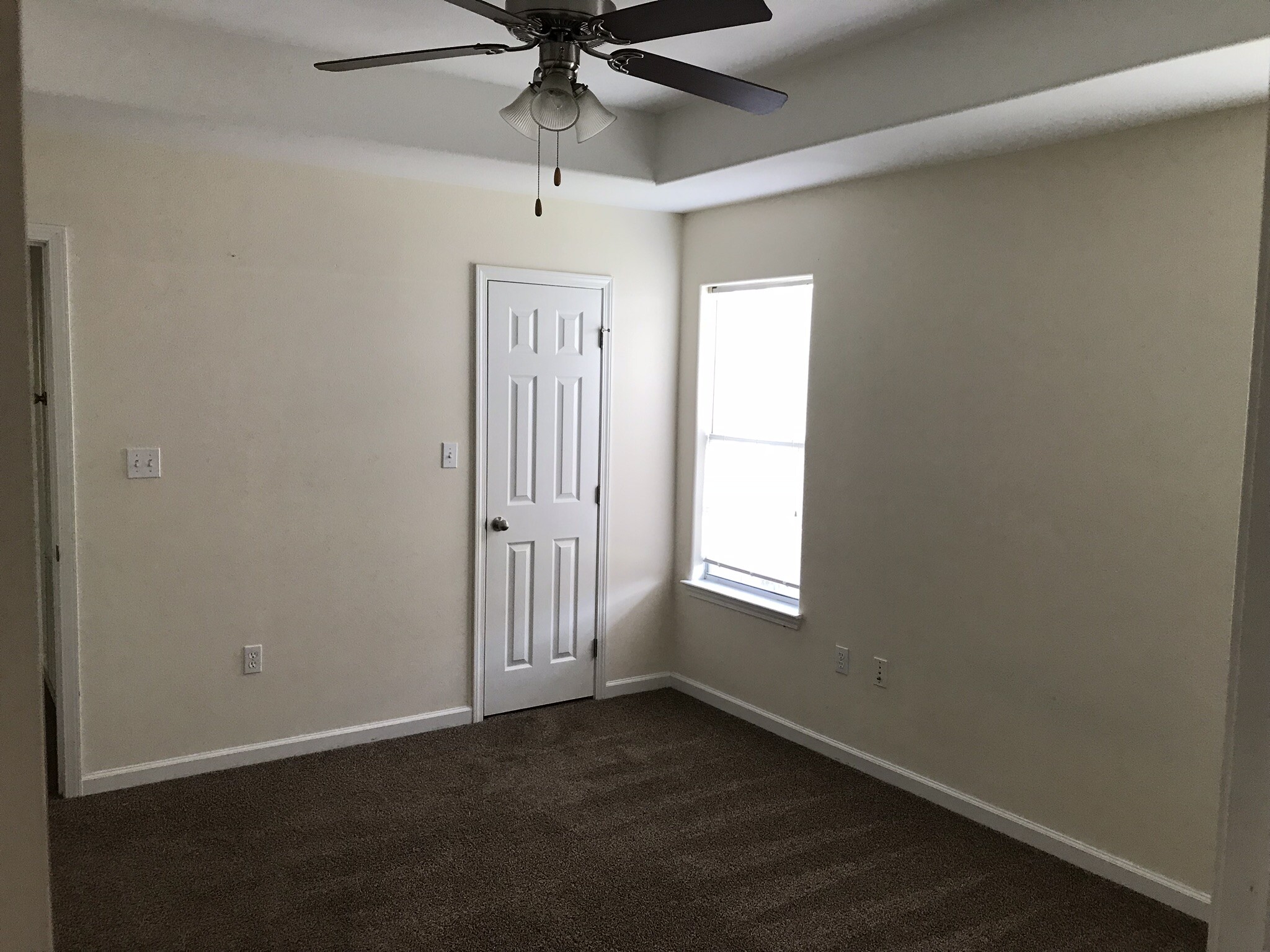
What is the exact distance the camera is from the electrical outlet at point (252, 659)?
389 centimetres

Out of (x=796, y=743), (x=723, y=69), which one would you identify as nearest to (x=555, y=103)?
(x=723, y=69)

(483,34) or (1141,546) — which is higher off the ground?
(483,34)

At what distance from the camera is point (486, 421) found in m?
4.40

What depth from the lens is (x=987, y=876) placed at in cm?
315

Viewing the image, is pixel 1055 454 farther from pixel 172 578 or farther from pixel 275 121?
pixel 172 578

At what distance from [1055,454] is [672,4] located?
83.6 inches

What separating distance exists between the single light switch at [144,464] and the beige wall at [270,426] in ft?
0.09

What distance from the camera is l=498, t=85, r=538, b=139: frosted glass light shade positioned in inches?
89.3

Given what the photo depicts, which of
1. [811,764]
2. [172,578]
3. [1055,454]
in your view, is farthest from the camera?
[811,764]

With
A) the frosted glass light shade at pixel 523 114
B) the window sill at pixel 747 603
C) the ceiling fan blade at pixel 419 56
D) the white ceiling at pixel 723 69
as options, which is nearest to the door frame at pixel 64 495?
the white ceiling at pixel 723 69

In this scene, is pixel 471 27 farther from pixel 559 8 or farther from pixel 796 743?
pixel 796 743

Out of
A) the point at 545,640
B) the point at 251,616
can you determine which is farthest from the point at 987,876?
the point at 251,616

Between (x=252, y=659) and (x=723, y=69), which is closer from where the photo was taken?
(x=723, y=69)

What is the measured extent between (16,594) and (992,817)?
3.66m
